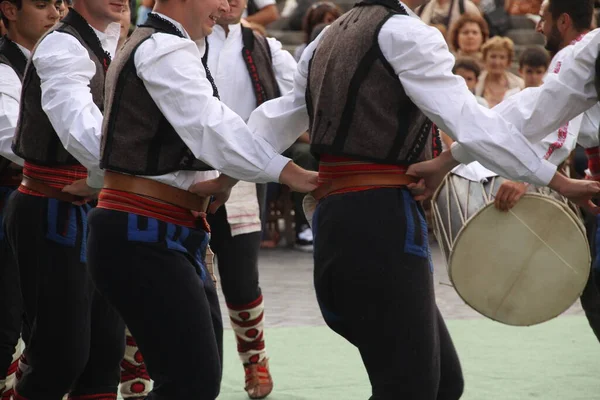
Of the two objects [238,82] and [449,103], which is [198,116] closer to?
[449,103]

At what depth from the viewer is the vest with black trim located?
454 cm

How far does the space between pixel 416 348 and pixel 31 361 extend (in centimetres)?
140

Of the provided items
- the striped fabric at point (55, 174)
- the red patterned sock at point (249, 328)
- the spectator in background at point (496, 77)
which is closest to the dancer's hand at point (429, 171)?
the striped fabric at point (55, 174)

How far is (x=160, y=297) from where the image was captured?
334 centimetres

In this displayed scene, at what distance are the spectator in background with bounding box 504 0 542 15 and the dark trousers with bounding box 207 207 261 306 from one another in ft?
→ 18.2

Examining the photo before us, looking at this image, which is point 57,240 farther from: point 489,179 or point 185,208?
point 489,179

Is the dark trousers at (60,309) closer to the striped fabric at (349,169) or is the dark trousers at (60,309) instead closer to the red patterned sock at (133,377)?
the red patterned sock at (133,377)

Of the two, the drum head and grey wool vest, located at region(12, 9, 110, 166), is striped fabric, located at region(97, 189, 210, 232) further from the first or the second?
the drum head

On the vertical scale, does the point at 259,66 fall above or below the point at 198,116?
below

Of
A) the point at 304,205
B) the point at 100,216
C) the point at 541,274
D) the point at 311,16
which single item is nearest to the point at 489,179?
the point at 541,274

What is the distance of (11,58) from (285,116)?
1.42 meters

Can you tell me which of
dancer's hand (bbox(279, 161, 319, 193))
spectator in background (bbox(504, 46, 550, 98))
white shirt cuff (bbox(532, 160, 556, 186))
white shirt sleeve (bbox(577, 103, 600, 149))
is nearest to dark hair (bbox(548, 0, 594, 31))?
white shirt sleeve (bbox(577, 103, 600, 149))

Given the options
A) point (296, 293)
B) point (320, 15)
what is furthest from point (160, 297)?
point (320, 15)

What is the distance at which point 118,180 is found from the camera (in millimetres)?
3479
